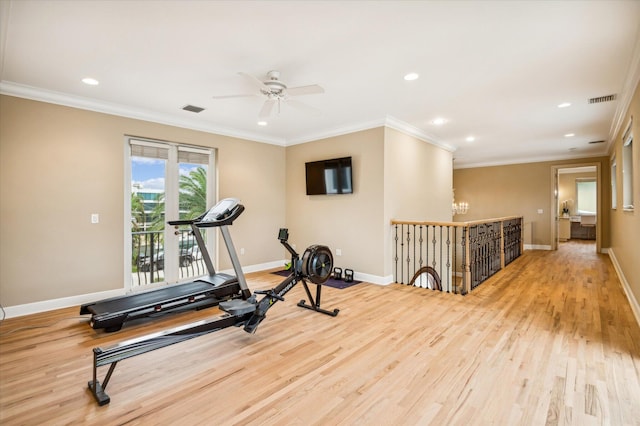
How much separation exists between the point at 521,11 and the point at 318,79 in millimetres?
1920

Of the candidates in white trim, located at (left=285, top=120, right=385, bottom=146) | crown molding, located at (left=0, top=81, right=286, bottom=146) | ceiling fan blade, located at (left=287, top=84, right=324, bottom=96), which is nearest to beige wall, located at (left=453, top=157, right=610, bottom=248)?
white trim, located at (left=285, top=120, right=385, bottom=146)

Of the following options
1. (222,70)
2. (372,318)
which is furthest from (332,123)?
(372,318)

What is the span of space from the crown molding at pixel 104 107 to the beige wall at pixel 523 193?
25.3 ft

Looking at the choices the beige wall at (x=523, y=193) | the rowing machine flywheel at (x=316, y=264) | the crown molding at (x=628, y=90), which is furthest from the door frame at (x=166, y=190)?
the beige wall at (x=523, y=193)

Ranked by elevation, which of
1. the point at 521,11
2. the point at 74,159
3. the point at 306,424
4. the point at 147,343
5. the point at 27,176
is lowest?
the point at 306,424

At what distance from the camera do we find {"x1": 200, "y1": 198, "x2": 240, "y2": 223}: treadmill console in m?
3.38

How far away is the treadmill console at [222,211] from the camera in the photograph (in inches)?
133

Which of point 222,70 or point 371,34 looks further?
point 222,70

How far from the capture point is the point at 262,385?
7.30ft

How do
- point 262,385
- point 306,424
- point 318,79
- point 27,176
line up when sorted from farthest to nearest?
point 27,176, point 318,79, point 262,385, point 306,424

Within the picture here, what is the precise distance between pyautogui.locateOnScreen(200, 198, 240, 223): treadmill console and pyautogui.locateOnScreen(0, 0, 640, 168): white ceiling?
138cm

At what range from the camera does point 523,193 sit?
9.20m

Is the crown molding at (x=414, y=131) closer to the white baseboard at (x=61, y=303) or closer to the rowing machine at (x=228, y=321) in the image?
the white baseboard at (x=61, y=303)

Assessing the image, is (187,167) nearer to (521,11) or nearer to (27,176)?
(27,176)
